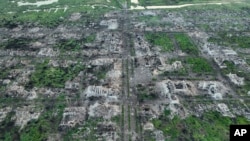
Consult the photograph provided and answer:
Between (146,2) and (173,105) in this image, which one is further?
(146,2)

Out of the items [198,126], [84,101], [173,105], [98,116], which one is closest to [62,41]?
[84,101]

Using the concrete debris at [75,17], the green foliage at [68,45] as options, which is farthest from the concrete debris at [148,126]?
the concrete debris at [75,17]

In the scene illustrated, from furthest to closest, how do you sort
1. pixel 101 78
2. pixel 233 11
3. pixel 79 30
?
pixel 233 11
pixel 79 30
pixel 101 78

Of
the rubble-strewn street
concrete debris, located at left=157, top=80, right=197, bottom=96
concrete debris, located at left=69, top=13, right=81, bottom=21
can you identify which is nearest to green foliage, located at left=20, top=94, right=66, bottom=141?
the rubble-strewn street

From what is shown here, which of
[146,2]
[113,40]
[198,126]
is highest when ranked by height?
[146,2]

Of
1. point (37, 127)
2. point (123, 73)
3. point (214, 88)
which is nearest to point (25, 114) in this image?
point (37, 127)

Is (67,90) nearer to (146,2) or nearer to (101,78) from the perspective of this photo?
(101,78)

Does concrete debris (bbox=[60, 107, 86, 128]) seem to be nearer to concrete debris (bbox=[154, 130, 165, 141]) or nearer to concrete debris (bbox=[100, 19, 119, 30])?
concrete debris (bbox=[154, 130, 165, 141])
